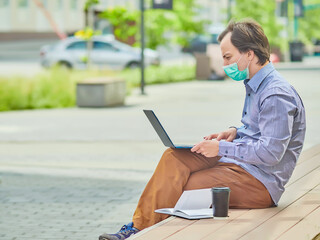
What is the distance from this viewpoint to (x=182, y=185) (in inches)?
185

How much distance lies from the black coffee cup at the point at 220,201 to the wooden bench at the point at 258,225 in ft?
0.14

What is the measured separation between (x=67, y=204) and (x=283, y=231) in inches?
150

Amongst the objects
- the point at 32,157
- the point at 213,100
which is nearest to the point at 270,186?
the point at 32,157

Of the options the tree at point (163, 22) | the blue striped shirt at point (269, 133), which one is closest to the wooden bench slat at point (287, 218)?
the blue striped shirt at point (269, 133)

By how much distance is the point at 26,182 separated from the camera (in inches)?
350

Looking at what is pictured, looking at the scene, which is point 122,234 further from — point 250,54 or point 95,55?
point 95,55

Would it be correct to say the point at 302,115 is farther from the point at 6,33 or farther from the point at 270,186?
the point at 6,33

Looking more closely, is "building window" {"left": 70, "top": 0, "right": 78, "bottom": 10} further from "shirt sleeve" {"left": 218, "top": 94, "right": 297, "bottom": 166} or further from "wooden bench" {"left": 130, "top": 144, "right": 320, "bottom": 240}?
"shirt sleeve" {"left": 218, "top": 94, "right": 297, "bottom": 166}

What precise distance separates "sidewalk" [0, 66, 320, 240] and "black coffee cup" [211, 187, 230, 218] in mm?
2081

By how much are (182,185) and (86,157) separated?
20.2 ft

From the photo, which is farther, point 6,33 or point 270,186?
point 6,33

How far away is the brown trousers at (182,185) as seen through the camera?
4.66 metres

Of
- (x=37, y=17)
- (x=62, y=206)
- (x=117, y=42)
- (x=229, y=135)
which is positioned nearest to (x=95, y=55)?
(x=117, y=42)

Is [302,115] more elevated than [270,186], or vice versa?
[302,115]
